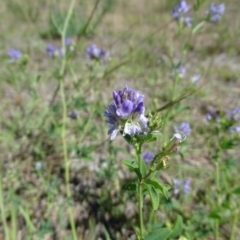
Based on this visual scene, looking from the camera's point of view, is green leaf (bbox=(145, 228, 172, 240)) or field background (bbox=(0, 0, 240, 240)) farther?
field background (bbox=(0, 0, 240, 240))

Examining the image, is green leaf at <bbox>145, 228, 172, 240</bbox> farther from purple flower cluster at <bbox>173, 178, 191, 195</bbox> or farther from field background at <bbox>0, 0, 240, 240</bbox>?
purple flower cluster at <bbox>173, 178, 191, 195</bbox>

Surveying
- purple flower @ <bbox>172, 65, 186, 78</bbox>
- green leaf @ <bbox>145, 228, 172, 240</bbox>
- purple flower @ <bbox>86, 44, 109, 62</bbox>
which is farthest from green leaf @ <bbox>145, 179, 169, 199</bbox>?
purple flower @ <bbox>86, 44, 109, 62</bbox>

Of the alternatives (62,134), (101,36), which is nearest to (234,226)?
(62,134)

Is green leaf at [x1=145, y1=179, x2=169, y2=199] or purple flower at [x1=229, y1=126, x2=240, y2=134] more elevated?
purple flower at [x1=229, y1=126, x2=240, y2=134]

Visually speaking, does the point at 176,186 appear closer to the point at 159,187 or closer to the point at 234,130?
the point at 234,130

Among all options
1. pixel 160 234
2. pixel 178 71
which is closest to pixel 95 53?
pixel 178 71

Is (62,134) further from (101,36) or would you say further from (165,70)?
(101,36)

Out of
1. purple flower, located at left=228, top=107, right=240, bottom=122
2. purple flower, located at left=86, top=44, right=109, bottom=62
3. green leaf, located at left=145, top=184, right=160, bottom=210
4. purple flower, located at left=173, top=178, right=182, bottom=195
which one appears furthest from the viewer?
purple flower, located at left=86, top=44, right=109, bottom=62

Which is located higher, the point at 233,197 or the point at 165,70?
the point at 165,70
